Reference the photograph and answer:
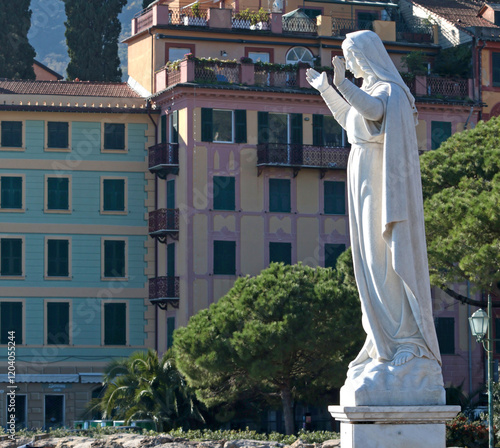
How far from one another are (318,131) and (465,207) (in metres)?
20.2

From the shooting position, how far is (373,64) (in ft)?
39.6

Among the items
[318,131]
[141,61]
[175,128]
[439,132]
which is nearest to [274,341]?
[175,128]

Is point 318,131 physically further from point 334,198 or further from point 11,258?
point 11,258

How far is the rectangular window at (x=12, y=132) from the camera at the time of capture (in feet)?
188

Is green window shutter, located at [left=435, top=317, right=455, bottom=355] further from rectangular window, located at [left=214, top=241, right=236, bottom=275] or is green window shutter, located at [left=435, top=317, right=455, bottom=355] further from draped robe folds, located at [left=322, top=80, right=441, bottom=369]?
draped robe folds, located at [left=322, top=80, right=441, bottom=369]

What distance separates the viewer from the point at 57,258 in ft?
187

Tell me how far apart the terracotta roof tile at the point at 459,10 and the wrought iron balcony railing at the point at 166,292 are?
17856 mm

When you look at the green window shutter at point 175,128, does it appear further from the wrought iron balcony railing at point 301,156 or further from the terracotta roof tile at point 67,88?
the wrought iron balcony railing at point 301,156

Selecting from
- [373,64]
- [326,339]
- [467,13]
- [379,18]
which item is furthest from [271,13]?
[373,64]

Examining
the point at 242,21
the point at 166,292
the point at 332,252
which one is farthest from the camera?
the point at 242,21

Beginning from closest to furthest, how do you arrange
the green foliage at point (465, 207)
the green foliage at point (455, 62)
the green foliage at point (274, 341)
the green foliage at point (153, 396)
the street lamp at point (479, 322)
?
the street lamp at point (479, 322), the green foliage at point (465, 207), the green foliage at point (153, 396), the green foliage at point (274, 341), the green foliage at point (455, 62)

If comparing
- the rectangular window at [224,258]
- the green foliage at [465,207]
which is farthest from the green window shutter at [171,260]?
the green foliage at [465,207]

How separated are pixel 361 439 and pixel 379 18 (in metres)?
52.9

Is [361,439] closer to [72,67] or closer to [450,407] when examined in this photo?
[450,407]
